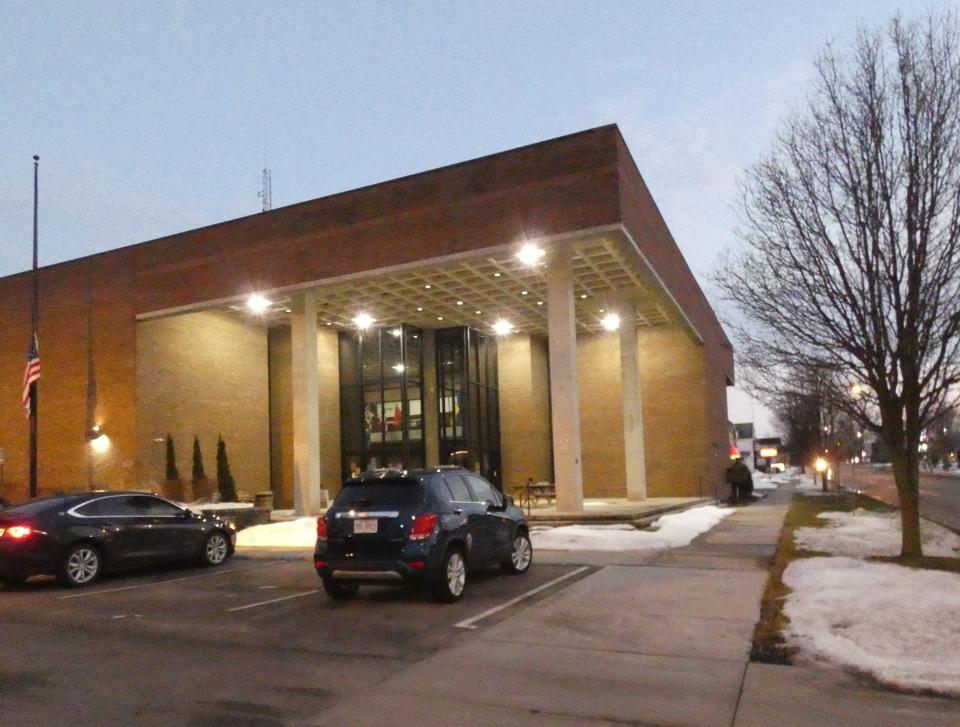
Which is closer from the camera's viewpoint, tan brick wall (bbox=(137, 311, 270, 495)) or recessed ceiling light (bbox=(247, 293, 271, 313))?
recessed ceiling light (bbox=(247, 293, 271, 313))

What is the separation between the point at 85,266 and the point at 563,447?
757 inches

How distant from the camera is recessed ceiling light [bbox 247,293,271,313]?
26.4m

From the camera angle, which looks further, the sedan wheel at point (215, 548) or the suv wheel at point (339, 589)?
the sedan wheel at point (215, 548)

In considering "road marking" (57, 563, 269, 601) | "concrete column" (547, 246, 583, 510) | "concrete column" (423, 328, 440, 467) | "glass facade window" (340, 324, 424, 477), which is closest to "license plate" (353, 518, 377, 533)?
"road marking" (57, 563, 269, 601)

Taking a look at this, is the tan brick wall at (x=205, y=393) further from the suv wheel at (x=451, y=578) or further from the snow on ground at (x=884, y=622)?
the snow on ground at (x=884, y=622)

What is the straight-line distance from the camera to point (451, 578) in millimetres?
9734

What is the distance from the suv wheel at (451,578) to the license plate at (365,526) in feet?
3.00

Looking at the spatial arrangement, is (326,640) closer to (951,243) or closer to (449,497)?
(449,497)

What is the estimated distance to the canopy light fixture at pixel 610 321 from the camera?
104 feet

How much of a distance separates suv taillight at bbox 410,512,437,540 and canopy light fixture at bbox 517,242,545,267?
13.2 meters

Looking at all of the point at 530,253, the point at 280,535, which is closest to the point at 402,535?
the point at 280,535

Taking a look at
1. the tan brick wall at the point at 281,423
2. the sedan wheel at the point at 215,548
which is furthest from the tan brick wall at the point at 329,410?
the sedan wheel at the point at 215,548

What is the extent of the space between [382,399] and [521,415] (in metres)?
6.60

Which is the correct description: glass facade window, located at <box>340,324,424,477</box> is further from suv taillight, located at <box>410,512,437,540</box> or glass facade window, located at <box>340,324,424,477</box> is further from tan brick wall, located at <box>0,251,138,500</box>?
suv taillight, located at <box>410,512,437,540</box>
